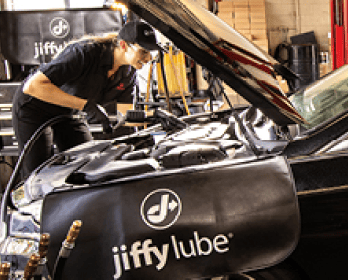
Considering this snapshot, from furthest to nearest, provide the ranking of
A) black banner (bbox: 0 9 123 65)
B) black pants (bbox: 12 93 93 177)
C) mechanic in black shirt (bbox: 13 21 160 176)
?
black banner (bbox: 0 9 123 65), black pants (bbox: 12 93 93 177), mechanic in black shirt (bbox: 13 21 160 176)

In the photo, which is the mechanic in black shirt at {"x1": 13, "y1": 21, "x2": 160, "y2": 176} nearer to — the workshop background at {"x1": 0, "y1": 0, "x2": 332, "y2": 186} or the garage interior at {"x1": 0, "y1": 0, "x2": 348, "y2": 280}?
the garage interior at {"x1": 0, "y1": 0, "x2": 348, "y2": 280}

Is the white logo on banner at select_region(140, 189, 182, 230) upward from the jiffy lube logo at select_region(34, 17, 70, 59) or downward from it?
downward

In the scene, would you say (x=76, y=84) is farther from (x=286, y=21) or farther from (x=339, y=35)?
(x=286, y=21)

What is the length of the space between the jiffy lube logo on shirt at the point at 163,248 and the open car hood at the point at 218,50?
373 mm

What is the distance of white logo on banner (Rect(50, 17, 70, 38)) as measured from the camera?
17.5ft

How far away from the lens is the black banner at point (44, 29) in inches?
208

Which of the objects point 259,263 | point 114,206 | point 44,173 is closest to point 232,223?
point 259,263

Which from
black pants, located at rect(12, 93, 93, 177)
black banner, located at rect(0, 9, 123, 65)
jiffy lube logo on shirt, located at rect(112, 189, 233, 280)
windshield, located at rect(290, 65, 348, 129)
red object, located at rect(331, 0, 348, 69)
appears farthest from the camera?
black banner, located at rect(0, 9, 123, 65)

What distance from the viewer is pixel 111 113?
190 inches

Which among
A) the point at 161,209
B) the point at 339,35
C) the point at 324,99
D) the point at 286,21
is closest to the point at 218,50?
the point at 161,209

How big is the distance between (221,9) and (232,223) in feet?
19.9

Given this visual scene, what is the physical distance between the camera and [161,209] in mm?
885

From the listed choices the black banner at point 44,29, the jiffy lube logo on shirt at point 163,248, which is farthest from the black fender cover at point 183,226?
the black banner at point 44,29

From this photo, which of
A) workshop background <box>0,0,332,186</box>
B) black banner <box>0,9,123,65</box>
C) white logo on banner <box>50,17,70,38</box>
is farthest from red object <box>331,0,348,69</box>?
white logo on banner <box>50,17,70,38</box>
